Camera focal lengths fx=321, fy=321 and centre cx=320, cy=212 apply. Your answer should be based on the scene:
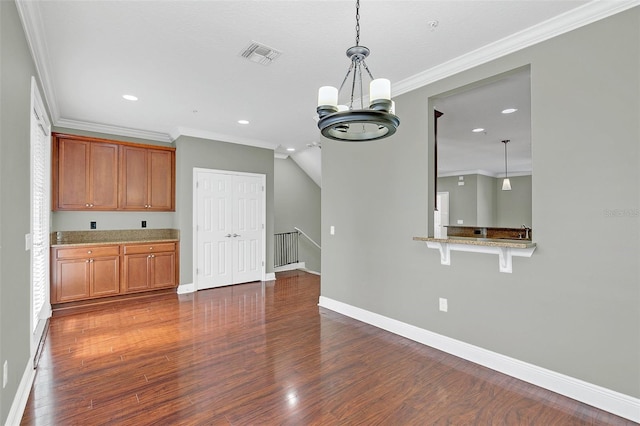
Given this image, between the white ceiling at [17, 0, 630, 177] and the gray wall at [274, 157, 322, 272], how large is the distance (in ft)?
13.3

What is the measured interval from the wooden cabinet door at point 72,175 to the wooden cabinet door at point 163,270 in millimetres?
1321

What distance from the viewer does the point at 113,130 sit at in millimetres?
5324

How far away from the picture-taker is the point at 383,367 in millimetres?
2846

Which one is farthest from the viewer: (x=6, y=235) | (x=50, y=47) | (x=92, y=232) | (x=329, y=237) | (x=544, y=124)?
Result: (x=92, y=232)

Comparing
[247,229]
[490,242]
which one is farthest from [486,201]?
[490,242]

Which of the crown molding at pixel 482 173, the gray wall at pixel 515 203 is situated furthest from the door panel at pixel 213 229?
the gray wall at pixel 515 203

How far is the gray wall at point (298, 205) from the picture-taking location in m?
8.23

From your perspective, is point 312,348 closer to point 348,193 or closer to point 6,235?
point 348,193

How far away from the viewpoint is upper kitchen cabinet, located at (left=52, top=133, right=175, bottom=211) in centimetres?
476

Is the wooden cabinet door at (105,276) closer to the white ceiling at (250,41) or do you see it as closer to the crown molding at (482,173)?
the white ceiling at (250,41)

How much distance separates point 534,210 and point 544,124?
2.27 ft

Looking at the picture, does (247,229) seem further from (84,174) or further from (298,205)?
(84,174)

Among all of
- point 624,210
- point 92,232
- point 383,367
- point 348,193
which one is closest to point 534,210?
point 624,210

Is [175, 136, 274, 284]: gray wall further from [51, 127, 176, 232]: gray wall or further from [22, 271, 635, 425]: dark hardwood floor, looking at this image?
[22, 271, 635, 425]: dark hardwood floor
